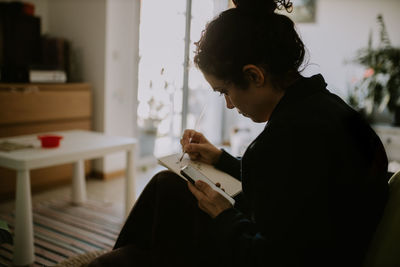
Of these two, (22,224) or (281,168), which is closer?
(281,168)

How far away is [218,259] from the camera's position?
0.91 metres

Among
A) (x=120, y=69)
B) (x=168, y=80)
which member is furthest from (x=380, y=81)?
(x=120, y=69)

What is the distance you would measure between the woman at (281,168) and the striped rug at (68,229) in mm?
958

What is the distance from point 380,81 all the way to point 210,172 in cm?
322

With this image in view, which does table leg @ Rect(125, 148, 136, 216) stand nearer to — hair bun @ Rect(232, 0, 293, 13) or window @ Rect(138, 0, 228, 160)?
window @ Rect(138, 0, 228, 160)

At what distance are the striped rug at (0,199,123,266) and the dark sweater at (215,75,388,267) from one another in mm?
1305

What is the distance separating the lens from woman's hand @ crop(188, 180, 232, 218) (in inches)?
34.7

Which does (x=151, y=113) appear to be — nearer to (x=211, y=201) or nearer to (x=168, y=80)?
(x=168, y=80)

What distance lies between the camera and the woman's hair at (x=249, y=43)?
83 centimetres

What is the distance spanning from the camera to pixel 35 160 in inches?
65.6

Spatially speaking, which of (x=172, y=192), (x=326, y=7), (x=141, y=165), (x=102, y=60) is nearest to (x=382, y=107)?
(x=326, y=7)

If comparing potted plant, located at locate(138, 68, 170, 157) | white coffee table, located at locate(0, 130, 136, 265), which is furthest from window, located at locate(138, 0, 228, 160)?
white coffee table, located at locate(0, 130, 136, 265)

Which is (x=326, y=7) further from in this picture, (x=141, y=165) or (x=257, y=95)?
(x=257, y=95)

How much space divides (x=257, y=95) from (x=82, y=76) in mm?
2603
